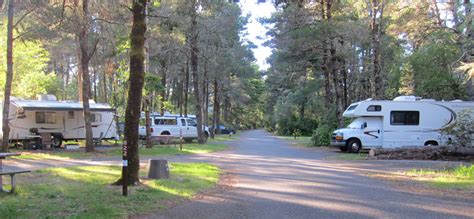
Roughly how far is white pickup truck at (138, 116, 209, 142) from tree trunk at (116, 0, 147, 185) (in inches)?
770

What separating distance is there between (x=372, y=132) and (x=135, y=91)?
52.1 feet

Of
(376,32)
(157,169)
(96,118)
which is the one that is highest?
(376,32)

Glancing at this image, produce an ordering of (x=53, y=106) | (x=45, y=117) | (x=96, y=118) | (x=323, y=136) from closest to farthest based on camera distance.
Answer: (x=53, y=106), (x=45, y=117), (x=96, y=118), (x=323, y=136)

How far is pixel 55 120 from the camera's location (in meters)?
26.0

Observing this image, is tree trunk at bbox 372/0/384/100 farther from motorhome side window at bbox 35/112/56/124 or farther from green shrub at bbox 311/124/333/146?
motorhome side window at bbox 35/112/56/124

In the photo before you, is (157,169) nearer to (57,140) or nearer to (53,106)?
(53,106)

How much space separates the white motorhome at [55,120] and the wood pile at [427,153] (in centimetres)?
1490

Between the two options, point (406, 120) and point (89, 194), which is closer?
point (89, 194)

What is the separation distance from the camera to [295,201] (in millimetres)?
8992

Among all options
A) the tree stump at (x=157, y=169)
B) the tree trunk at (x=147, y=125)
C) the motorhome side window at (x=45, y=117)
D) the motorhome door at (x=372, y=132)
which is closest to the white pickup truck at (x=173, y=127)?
the motorhome side window at (x=45, y=117)

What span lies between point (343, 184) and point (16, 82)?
1279 inches

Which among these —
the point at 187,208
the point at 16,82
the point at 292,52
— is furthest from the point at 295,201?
the point at 16,82

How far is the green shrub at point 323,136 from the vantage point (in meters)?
30.5

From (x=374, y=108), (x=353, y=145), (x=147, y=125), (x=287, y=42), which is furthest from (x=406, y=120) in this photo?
(x=147, y=125)
